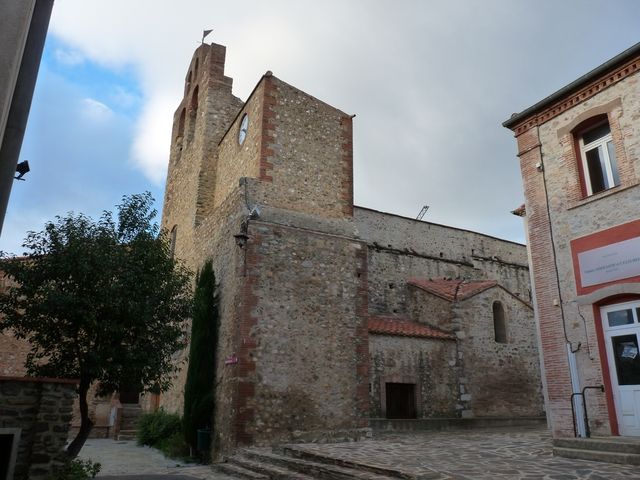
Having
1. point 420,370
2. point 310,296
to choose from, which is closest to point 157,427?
point 310,296

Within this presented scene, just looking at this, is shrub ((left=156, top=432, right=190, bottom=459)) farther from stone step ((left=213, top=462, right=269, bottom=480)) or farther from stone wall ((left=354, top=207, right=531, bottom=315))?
stone wall ((left=354, top=207, right=531, bottom=315))

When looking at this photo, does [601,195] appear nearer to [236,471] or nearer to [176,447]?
[236,471]

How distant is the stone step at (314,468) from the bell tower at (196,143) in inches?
308

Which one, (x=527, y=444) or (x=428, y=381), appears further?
(x=428, y=381)

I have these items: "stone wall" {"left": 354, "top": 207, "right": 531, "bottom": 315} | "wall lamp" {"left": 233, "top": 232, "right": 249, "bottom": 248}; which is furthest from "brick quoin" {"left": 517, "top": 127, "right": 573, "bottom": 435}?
"stone wall" {"left": 354, "top": 207, "right": 531, "bottom": 315}

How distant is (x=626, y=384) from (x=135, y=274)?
377 inches

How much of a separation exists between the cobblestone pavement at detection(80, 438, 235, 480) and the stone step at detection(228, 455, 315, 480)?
444 mm

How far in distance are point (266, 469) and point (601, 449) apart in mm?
5962

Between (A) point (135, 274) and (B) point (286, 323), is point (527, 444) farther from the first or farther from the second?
(A) point (135, 274)

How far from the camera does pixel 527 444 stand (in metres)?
11.0

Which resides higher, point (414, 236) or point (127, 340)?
point (414, 236)

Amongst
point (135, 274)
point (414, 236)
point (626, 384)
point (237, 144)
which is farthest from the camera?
point (414, 236)

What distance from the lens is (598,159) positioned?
10.3m

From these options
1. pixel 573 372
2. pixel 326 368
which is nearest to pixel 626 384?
pixel 573 372
